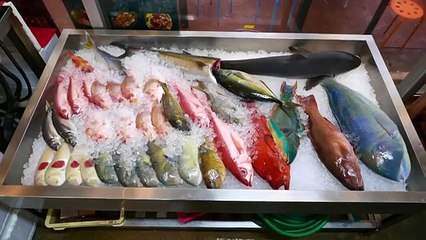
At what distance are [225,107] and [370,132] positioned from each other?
0.66 metres

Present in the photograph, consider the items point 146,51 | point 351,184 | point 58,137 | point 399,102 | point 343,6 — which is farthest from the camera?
point 343,6

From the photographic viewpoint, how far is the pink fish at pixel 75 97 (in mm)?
1525

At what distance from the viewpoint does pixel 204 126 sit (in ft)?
4.79

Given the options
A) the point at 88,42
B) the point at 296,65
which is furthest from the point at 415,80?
the point at 88,42

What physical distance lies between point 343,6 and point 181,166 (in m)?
2.17

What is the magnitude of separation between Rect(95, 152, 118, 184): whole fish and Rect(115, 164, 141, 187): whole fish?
21mm

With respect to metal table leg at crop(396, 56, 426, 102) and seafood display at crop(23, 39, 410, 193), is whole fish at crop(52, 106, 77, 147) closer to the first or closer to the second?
seafood display at crop(23, 39, 410, 193)

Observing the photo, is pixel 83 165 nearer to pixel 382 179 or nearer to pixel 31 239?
pixel 31 239

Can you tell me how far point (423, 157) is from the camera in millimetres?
1434

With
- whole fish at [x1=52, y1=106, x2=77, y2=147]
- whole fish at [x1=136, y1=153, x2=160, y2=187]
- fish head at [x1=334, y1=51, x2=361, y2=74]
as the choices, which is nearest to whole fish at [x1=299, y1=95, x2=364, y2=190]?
fish head at [x1=334, y1=51, x2=361, y2=74]

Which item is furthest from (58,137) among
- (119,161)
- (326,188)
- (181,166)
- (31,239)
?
(326,188)

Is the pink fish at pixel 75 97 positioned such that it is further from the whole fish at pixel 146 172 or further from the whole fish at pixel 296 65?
the whole fish at pixel 296 65

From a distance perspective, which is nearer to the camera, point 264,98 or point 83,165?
point 83,165

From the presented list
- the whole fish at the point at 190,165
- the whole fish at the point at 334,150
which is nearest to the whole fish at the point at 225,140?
the whole fish at the point at 190,165
